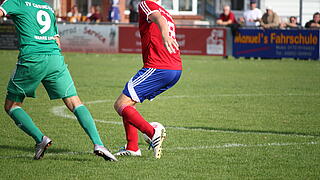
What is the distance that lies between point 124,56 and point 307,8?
49.0 feet

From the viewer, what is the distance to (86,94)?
14539 millimetres

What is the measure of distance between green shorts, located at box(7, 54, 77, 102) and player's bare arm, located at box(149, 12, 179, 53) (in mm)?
1158

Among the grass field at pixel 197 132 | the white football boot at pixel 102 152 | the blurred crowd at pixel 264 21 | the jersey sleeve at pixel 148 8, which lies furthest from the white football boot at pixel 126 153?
the blurred crowd at pixel 264 21

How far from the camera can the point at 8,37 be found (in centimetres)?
2939

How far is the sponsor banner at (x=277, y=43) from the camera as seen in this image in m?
25.3

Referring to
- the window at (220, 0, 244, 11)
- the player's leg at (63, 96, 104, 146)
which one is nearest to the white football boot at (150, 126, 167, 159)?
the player's leg at (63, 96, 104, 146)

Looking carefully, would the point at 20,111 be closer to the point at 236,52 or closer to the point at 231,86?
the point at 231,86

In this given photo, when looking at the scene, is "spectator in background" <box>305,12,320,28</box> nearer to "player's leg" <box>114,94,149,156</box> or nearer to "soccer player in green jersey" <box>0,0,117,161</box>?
"player's leg" <box>114,94,149,156</box>

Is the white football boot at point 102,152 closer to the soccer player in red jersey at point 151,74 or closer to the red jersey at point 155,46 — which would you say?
the soccer player in red jersey at point 151,74

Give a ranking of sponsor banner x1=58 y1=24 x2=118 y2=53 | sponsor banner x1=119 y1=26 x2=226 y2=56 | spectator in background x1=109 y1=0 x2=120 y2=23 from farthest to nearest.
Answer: spectator in background x1=109 y1=0 x2=120 y2=23 < sponsor banner x1=58 y1=24 x2=118 y2=53 < sponsor banner x1=119 y1=26 x2=226 y2=56

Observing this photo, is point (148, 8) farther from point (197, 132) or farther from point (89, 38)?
point (89, 38)

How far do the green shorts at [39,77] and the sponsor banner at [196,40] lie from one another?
64.2 ft

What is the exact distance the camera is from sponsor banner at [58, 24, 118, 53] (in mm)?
28359

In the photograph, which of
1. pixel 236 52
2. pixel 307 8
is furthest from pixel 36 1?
pixel 307 8
